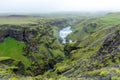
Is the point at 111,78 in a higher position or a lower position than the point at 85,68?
higher

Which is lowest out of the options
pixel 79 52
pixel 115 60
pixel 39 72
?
pixel 39 72

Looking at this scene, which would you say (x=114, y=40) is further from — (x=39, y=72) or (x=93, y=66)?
(x=39, y=72)

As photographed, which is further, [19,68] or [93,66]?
[19,68]

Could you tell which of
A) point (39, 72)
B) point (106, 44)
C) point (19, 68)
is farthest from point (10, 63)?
point (106, 44)

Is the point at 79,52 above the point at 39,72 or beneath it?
above

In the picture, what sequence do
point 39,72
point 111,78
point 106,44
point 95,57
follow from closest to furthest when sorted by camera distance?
point 111,78 < point 95,57 < point 106,44 < point 39,72

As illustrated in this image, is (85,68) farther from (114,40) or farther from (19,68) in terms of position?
(19,68)

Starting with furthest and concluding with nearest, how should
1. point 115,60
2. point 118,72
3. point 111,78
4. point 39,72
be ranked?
1. point 39,72
2. point 115,60
3. point 118,72
4. point 111,78

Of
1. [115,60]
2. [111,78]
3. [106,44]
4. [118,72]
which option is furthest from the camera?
[106,44]

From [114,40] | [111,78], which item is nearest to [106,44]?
[114,40]
